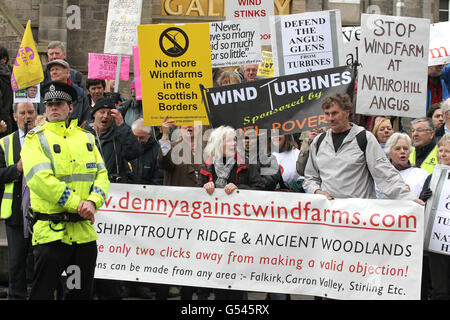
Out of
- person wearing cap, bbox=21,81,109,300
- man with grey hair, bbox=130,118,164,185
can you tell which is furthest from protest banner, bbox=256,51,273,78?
person wearing cap, bbox=21,81,109,300

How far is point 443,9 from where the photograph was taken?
25.2m

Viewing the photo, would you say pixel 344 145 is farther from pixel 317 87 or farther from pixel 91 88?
pixel 91 88

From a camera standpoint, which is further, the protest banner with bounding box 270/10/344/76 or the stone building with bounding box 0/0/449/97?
the stone building with bounding box 0/0/449/97

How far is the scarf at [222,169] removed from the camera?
6704mm

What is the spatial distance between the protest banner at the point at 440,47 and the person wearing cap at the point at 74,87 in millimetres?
4678

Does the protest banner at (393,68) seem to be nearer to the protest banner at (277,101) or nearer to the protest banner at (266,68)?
the protest banner at (277,101)

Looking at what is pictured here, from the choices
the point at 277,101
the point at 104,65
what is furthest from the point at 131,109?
the point at 277,101

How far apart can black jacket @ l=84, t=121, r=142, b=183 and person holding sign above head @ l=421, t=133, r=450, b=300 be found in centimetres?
291

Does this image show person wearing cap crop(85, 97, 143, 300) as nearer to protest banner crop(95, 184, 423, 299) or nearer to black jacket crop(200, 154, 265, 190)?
protest banner crop(95, 184, 423, 299)

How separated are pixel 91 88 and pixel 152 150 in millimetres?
1857

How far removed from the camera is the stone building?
22.1 metres

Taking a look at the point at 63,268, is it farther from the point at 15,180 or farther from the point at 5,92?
the point at 5,92

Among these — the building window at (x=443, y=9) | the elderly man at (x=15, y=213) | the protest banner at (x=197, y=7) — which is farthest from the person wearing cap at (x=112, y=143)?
the building window at (x=443, y=9)

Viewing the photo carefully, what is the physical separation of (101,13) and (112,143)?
652 inches
